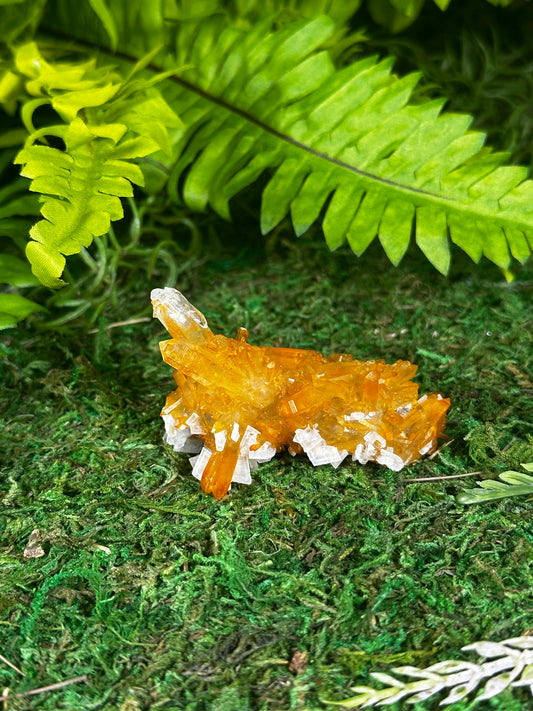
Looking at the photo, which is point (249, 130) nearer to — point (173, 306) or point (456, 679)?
point (173, 306)

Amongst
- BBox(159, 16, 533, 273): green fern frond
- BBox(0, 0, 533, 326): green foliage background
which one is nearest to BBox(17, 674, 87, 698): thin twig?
BBox(0, 0, 533, 326): green foliage background

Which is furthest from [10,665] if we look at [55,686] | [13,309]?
[13,309]

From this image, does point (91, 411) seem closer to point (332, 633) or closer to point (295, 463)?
point (295, 463)

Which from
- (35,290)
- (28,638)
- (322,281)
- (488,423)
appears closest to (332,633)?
(28,638)

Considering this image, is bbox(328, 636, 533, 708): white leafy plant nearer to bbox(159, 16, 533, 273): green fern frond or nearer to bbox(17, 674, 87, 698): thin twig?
bbox(17, 674, 87, 698): thin twig

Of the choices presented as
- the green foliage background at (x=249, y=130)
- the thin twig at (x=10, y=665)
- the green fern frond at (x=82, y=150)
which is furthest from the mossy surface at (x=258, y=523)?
the green fern frond at (x=82, y=150)
